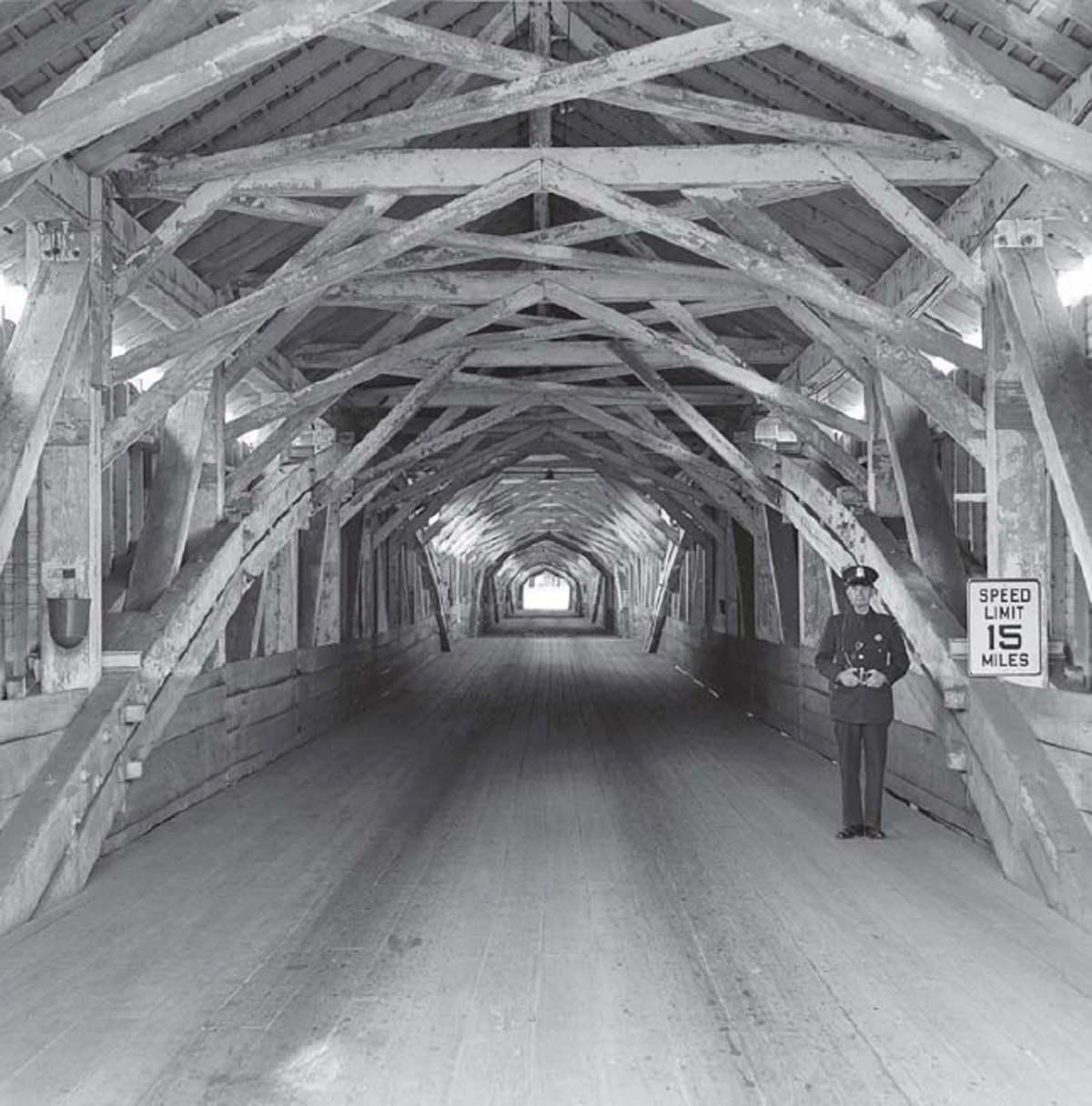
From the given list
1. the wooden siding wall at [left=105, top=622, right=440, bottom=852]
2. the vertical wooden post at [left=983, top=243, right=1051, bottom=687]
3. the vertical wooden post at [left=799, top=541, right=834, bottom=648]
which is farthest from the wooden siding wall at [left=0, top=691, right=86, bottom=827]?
the vertical wooden post at [left=799, top=541, right=834, bottom=648]

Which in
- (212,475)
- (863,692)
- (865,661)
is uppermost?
(212,475)

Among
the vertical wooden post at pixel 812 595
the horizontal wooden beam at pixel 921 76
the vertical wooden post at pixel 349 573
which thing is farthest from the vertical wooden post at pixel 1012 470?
the vertical wooden post at pixel 349 573

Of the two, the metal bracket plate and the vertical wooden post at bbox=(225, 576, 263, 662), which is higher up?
the metal bracket plate

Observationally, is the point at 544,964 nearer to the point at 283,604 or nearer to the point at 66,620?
the point at 66,620

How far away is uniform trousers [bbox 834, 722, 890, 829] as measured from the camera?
6.46m

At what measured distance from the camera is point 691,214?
7.58 metres

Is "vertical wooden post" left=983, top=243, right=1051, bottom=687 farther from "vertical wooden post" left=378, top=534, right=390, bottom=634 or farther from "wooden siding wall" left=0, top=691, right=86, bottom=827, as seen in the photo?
"vertical wooden post" left=378, top=534, right=390, bottom=634

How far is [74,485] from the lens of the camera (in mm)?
6043

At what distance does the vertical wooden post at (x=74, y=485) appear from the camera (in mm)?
5996

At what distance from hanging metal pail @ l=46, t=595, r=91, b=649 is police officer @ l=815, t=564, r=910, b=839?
12.5ft

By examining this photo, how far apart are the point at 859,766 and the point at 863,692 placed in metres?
0.43

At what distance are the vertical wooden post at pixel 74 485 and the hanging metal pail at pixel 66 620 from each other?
0.31 feet

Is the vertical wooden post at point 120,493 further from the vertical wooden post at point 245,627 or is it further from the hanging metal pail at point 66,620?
the hanging metal pail at point 66,620

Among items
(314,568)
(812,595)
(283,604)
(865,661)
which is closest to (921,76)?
(865,661)
